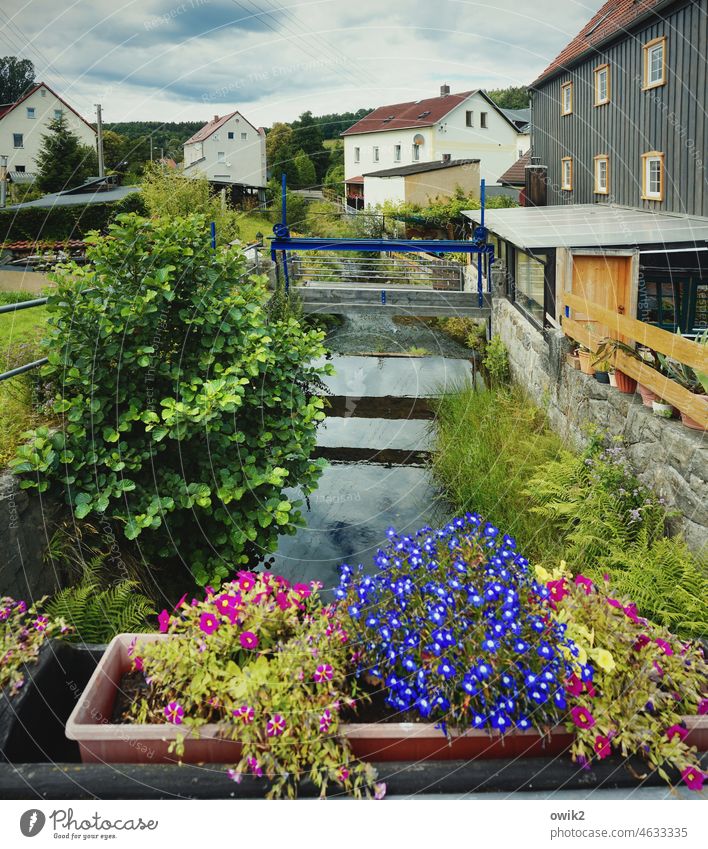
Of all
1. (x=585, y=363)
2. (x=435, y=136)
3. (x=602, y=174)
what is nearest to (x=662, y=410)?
(x=585, y=363)

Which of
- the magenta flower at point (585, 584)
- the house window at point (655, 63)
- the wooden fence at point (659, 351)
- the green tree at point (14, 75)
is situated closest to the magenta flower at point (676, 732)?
the magenta flower at point (585, 584)

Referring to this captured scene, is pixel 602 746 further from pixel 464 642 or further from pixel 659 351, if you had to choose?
pixel 659 351

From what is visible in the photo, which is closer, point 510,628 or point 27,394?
point 510,628

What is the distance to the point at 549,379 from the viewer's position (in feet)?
29.4

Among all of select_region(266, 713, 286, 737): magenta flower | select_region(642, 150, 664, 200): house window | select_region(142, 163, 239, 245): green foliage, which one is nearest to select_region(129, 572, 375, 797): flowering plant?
select_region(266, 713, 286, 737): magenta flower

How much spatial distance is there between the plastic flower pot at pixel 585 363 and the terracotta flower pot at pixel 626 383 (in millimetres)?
737

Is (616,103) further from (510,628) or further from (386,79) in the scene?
(510,628)

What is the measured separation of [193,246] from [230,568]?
7.93ft

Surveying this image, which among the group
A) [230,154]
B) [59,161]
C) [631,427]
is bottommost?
[631,427]

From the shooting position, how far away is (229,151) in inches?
1178

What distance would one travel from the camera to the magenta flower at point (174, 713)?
9.13ft

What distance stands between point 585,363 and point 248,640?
5.36 m

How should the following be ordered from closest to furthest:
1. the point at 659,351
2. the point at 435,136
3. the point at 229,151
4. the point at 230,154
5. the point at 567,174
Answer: the point at 659,351 → the point at 567,174 → the point at 230,154 → the point at 229,151 → the point at 435,136
